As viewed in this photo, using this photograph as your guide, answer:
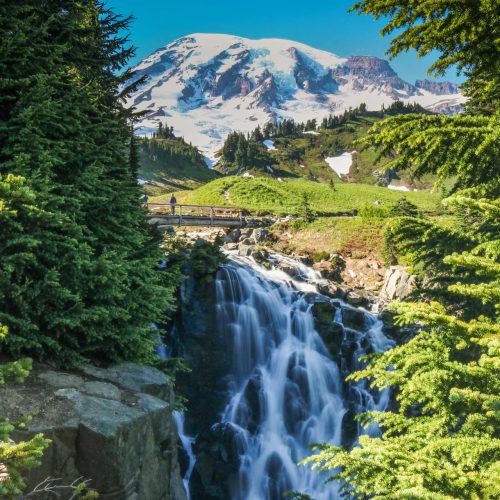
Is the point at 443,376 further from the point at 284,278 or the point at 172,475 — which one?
the point at 284,278

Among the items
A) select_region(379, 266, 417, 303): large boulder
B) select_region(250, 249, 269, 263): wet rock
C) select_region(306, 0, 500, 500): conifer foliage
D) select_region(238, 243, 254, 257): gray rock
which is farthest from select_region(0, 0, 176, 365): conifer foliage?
select_region(379, 266, 417, 303): large boulder

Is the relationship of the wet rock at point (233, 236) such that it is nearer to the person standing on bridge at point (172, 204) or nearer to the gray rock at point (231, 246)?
the gray rock at point (231, 246)

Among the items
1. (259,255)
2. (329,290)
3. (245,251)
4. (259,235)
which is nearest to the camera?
(329,290)

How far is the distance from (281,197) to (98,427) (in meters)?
47.7

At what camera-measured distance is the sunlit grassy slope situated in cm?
4909

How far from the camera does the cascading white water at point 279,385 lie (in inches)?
611

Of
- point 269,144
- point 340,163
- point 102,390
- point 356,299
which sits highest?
point 269,144

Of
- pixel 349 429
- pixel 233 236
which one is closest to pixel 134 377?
pixel 349 429

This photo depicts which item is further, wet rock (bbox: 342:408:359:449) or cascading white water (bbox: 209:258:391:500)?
wet rock (bbox: 342:408:359:449)

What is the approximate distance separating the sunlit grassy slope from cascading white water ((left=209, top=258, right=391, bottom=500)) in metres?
23.1

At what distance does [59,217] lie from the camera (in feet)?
24.4

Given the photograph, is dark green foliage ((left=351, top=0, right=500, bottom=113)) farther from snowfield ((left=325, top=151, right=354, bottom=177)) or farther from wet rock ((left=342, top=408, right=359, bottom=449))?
snowfield ((left=325, top=151, right=354, bottom=177))

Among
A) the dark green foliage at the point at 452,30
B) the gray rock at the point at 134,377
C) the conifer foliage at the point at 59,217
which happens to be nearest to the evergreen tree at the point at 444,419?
the dark green foliage at the point at 452,30

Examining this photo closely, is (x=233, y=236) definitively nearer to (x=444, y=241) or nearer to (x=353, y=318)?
(x=353, y=318)
